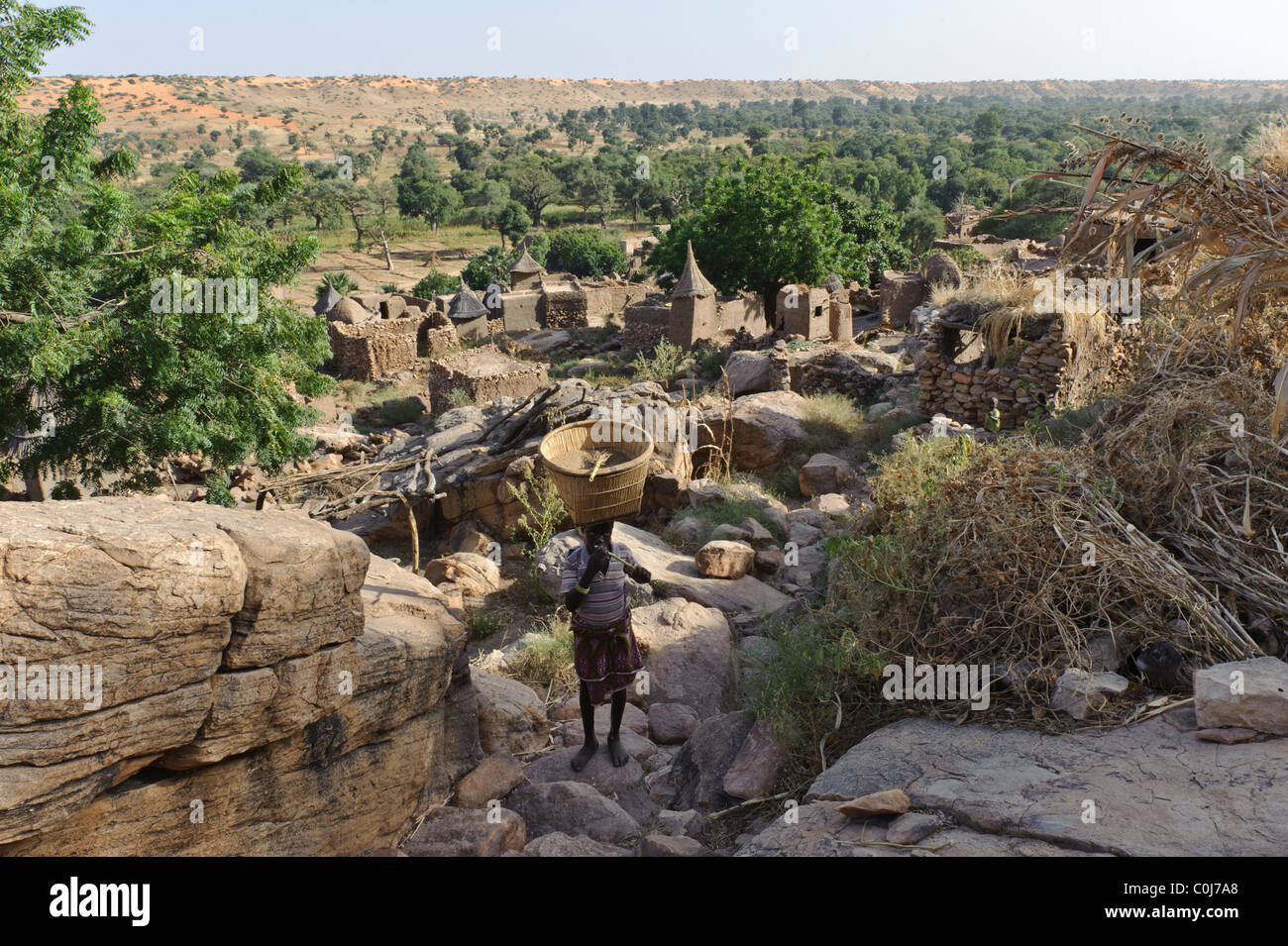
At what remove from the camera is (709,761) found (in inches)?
179

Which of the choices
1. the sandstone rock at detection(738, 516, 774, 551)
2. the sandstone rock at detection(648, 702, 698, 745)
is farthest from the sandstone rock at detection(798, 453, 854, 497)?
the sandstone rock at detection(648, 702, 698, 745)

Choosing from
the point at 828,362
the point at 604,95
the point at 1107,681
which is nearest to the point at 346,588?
the point at 1107,681

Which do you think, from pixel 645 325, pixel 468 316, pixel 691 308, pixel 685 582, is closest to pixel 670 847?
pixel 685 582

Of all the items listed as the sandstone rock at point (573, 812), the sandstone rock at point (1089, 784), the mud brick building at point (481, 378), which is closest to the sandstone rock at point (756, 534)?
the sandstone rock at point (573, 812)

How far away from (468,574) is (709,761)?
3.86 m

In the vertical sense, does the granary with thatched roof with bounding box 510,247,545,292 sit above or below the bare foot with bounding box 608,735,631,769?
above

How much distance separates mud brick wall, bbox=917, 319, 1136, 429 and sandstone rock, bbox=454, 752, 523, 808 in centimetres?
616

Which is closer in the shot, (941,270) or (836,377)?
(836,377)

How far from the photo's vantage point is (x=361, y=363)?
21.5 m

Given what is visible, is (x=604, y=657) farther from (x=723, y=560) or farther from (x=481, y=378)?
(x=481, y=378)

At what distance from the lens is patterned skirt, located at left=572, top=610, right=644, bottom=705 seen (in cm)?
489

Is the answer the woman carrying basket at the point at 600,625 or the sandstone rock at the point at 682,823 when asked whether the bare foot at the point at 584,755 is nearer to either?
the woman carrying basket at the point at 600,625

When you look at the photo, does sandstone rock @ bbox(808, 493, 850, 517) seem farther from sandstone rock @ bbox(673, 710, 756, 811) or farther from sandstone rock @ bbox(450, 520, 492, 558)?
sandstone rock @ bbox(673, 710, 756, 811)
